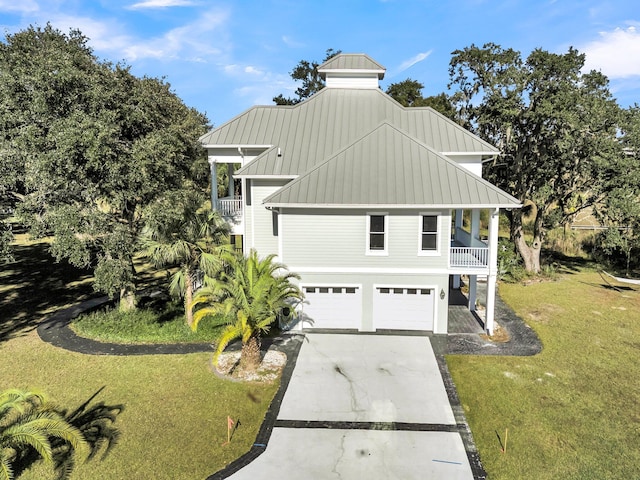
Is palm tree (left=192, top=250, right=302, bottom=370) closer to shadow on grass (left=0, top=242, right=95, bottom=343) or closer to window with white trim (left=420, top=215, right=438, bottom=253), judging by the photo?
window with white trim (left=420, top=215, right=438, bottom=253)

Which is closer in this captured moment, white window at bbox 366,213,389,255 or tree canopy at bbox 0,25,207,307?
tree canopy at bbox 0,25,207,307

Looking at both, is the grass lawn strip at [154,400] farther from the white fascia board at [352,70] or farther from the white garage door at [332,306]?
the white fascia board at [352,70]

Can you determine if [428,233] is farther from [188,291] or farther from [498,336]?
[188,291]

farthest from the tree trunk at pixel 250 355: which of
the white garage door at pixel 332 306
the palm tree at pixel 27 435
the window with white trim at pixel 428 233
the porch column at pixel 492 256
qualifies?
the porch column at pixel 492 256

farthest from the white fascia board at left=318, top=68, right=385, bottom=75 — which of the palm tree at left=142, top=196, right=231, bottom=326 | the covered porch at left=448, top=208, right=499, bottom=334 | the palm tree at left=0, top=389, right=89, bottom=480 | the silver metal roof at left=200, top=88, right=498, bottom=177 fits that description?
the palm tree at left=0, top=389, right=89, bottom=480

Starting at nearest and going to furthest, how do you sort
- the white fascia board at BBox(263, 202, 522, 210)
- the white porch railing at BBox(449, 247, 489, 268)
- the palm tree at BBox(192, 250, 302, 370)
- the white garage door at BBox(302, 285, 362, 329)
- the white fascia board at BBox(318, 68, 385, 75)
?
1. the palm tree at BBox(192, 250, 302, 370)
2. the white fascia board at BBox(263, 202, 522, 210)
3. the white porch railing at BBox(449, 247, 489, 268)
4. the white garage door at BBox(302, 285, 362, 329)
5. the white fascia board at BBox(318, 68, 385, 75)

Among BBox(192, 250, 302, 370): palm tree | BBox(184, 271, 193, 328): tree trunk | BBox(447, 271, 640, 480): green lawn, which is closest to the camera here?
BBox(447, 271, 640, 480): green lawn

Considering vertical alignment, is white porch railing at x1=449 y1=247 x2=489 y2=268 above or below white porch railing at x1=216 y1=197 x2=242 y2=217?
below
